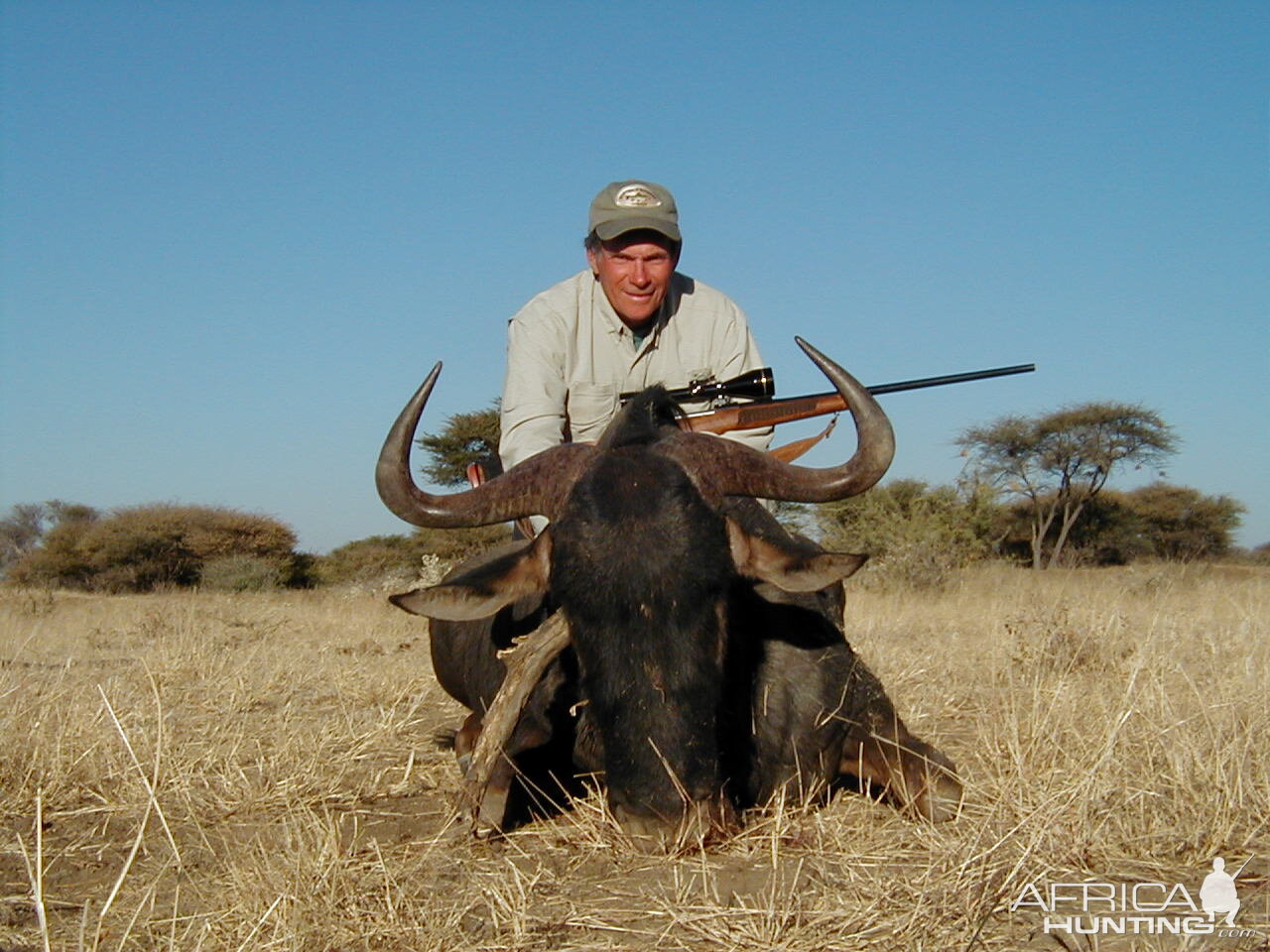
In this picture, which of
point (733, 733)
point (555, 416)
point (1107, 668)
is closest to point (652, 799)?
point (733, 733)

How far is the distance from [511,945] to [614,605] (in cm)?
100

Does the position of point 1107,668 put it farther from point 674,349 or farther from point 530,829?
point 530,829

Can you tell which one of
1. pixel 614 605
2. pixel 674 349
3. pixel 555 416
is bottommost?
pixel 614 605

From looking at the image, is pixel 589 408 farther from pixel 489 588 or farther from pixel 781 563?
pixel 781 563

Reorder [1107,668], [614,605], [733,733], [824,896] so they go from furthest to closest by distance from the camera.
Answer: [1107,668]
[733,733]
[614,605]
[824,896]

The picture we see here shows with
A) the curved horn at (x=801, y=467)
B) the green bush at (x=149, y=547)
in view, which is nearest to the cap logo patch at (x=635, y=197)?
the curved horn at (x=801, y=467)

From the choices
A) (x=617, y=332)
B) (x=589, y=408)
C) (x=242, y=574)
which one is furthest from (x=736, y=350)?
(x=242, y=574)

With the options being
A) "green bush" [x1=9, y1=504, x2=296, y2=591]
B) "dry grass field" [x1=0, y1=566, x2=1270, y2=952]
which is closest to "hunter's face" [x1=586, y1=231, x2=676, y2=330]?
"dry grass field" [x1=0, y1=566, x2=1270, y2=952]

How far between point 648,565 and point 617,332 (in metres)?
2.53

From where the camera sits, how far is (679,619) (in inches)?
136

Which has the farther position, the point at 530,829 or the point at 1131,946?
the point at 530,829

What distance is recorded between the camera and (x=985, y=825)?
316cm

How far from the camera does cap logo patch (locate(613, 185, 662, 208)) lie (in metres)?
5.58

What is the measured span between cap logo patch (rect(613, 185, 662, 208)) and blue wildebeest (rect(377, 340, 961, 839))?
4.48 ft
